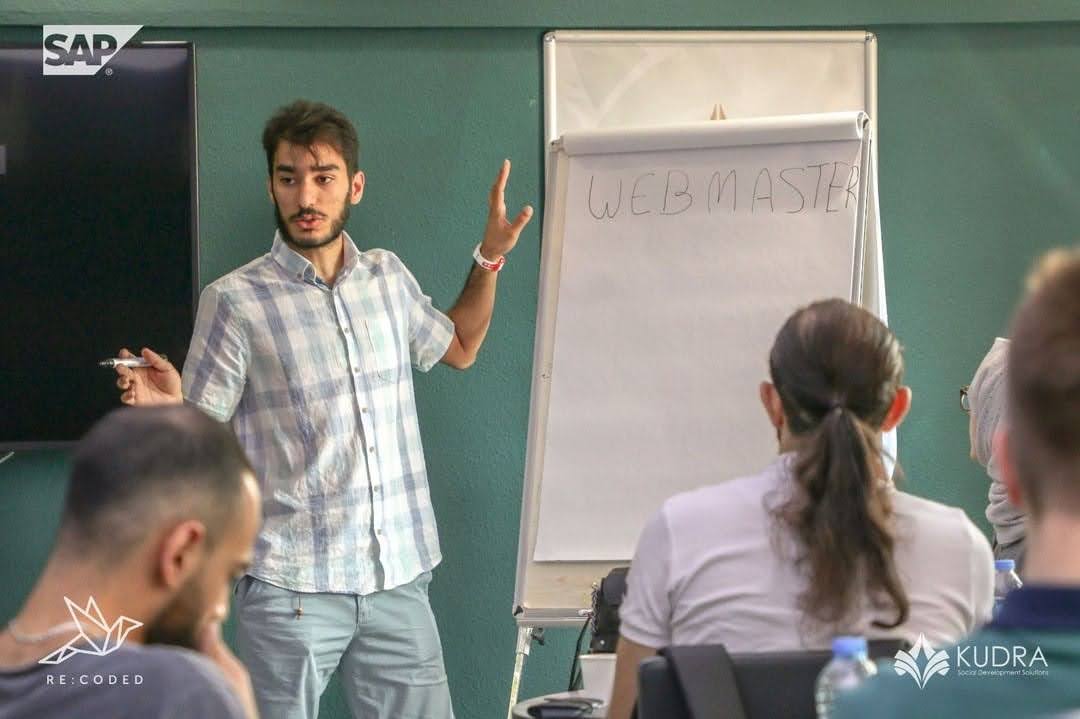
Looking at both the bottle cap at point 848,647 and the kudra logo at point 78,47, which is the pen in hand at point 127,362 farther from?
the bottle cap at point 848,647

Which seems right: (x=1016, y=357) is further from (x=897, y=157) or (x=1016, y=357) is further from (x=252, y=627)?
(x=897, y=157)

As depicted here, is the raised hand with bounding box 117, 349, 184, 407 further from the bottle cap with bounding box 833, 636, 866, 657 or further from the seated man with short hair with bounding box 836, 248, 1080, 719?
the seated man with short hair with bounding box 836, 248, 1080, 719

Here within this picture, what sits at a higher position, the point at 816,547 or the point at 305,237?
the point at 305,237

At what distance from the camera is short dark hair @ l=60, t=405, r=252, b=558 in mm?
1359

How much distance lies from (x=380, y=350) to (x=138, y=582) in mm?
1996

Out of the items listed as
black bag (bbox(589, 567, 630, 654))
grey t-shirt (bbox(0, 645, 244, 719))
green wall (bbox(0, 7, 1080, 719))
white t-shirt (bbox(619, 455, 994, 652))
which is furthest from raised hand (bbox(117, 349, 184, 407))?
grey t-shirt (bbox(0, 645, 244, 719))

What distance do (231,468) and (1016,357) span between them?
80 cm

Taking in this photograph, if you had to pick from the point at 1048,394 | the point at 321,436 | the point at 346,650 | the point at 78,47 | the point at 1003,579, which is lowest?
the point at 346,650

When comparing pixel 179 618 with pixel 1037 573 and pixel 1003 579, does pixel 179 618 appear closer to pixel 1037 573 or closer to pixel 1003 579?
pixel 1037 573

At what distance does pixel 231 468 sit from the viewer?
1411mm

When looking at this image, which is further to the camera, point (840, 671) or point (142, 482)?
point (840, 671)

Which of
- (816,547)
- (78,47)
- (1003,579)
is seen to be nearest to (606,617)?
(1003,579)

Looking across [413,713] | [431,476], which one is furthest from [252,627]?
[431,476]

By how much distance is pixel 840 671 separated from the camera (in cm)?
161
